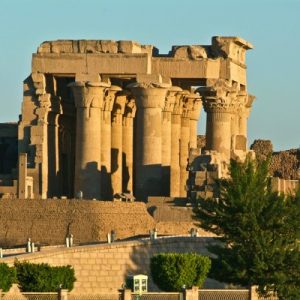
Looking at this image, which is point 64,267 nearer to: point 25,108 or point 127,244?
point 127,244

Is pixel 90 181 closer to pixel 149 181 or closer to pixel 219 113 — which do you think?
pixel 149 181

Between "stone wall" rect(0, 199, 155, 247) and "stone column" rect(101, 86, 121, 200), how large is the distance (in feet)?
32.3

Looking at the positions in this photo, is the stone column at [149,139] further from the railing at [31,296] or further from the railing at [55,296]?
the railing at [55,296]

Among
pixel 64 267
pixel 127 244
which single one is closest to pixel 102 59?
pixel 127 244

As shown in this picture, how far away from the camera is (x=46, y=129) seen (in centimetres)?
10425

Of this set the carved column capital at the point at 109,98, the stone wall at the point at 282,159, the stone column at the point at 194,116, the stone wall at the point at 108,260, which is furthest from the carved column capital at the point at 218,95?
the stone wall at the point at 282,159

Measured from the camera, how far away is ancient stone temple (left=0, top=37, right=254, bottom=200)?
10288 cm

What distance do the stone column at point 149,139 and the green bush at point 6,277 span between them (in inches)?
1184

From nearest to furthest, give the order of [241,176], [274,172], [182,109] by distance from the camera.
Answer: [241,176], [182,109], [274,172]

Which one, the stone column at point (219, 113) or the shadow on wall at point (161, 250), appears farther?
the stone column at point (219, 113)

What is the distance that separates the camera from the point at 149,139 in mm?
103125

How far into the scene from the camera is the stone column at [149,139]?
10294 cm

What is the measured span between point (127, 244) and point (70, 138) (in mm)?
28588

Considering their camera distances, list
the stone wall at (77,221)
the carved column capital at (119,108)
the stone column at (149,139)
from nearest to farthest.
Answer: the stone wall at (77,221) < the stone column at (149,139) < the carved column capital at (119,108)
